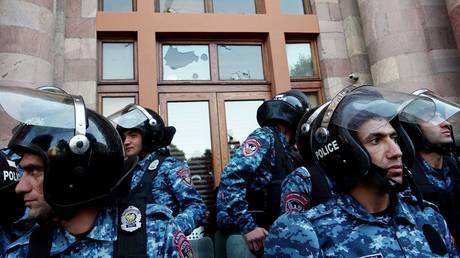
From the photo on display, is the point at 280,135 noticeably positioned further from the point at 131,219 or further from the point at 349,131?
the point at 131,219

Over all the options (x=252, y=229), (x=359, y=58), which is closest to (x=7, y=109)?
(x=252, y=229)

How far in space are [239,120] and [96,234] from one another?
14.3 feet

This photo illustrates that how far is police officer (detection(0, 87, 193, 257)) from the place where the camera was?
142 centimetres

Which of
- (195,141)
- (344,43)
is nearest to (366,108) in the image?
(195,141)

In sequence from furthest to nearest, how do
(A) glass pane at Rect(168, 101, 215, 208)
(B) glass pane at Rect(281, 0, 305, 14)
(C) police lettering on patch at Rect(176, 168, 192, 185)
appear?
(B) glass pane at Rect(281, 0, 305, 14) → (A) glass pane at Rect(168, 101, 215, 208) → (C) police lettering on patch at Rect(176, 168, 192, 185)

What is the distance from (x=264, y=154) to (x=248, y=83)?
305 centimetres

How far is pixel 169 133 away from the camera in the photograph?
3.61 m

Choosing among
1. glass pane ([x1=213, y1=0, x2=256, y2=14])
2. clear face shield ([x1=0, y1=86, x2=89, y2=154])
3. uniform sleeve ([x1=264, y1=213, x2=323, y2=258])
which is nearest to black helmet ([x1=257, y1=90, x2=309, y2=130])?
uniform sleeve ([x1=264, y1=213, x2=323, y2=258])

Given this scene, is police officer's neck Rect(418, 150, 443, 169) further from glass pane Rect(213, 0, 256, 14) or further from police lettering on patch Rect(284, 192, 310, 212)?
glass pane Rect(213, 0, 256, 14)

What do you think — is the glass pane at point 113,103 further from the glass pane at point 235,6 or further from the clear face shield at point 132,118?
the glass pane at point 235,6

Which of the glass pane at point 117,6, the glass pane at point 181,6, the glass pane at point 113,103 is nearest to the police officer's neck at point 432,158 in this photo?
the glass pane at point 113,103

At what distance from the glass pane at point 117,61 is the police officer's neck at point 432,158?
13.6 feet

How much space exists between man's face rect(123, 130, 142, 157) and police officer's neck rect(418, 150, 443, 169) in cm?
227

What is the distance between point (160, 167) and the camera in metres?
3.06
